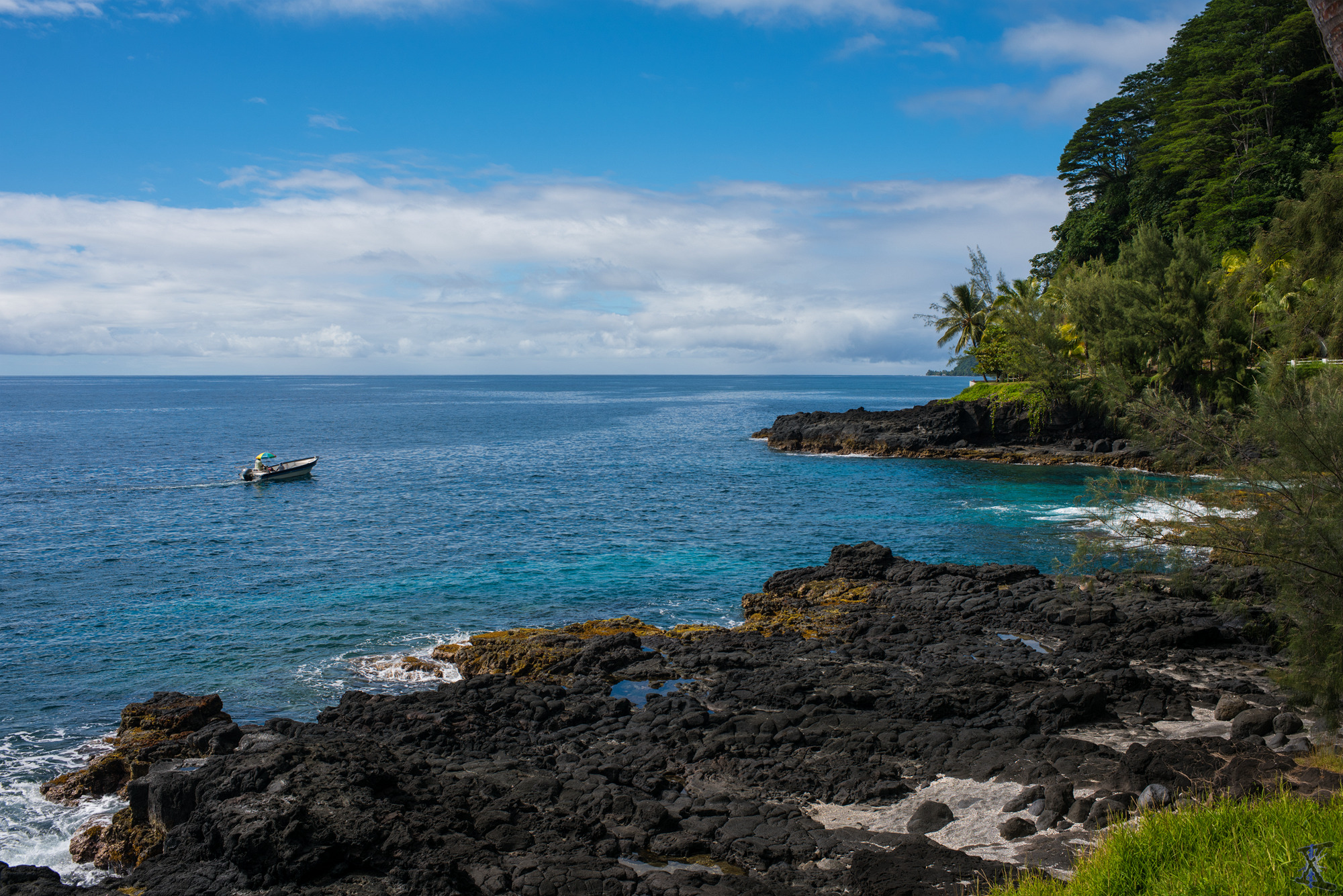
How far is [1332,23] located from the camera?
7.29 meters

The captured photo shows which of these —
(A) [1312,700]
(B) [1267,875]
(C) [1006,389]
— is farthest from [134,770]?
(C) [1006,389]

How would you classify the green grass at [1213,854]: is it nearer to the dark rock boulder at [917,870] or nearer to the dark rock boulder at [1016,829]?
the dark rock boulder at [917,870]

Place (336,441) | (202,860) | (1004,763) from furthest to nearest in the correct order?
1. (336,441)
2. (1004,763)
3. (202,860)

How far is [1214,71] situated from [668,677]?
75338 millimetres

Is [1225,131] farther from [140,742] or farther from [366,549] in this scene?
[140,742]

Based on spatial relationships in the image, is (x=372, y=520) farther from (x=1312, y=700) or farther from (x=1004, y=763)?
(x=1312, y=700)

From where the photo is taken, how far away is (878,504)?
145 ft

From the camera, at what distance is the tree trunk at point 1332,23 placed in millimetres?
7203

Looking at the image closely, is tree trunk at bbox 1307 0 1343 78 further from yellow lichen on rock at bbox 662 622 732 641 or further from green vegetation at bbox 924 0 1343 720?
yellow lichen on rock at bbox 662 622 732 641

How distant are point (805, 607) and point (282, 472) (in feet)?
143

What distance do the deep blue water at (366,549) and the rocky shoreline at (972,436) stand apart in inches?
128

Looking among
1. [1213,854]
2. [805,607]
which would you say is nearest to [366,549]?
[805,607]

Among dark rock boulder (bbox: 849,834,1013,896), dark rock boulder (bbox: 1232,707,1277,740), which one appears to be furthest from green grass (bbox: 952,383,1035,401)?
dark rock boulder (bbox: 849,834,1013,896)

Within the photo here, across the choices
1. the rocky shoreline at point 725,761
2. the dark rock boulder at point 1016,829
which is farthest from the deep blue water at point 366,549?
the dark rock boulder at point 1016,829
